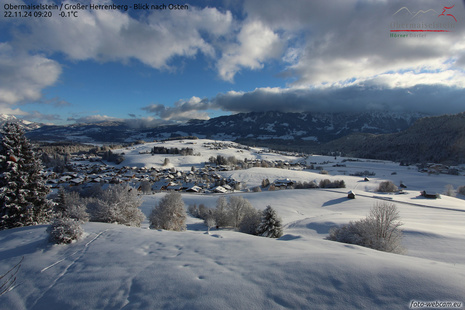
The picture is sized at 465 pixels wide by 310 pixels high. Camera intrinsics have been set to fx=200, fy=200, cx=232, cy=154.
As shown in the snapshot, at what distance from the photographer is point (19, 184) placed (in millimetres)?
15844

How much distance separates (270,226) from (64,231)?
1736cm

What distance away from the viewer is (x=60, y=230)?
9.13 meters

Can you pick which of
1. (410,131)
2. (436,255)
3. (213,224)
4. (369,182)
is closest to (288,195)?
(213,224)

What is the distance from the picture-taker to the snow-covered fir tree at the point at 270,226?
828 inches

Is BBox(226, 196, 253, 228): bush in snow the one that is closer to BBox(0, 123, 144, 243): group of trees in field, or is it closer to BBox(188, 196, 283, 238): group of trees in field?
BBox(188, 196, 283, 238): group of trees in field

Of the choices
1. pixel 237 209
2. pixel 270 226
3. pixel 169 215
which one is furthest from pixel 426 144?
pixel 169 215

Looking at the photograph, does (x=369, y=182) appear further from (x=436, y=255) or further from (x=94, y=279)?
(x=94, y=279)

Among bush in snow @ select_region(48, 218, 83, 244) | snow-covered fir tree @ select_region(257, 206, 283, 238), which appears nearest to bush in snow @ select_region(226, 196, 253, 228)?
snow-covered fir tree @ select_region(257, 206, 283, 238)

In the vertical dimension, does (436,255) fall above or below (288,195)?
above

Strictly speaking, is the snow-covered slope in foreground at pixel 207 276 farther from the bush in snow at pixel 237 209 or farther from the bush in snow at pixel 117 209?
the bush in snow at pixel 237 209

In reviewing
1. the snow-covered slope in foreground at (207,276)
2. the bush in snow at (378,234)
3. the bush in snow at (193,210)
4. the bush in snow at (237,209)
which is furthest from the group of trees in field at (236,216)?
the snow-covered slope in foreground at (207,276)

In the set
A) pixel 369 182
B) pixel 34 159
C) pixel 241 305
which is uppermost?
pixel 34 159

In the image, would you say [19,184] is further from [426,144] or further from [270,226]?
[426,144]

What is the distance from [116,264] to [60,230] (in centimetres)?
423
